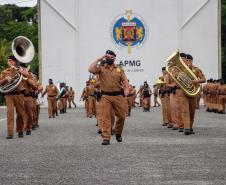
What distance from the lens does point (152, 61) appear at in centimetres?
5022

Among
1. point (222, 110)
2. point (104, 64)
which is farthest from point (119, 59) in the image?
point (104, 64)

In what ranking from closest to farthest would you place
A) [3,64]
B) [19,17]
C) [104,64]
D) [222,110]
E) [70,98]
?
[104,64]
[222,110]
[70,98]
[3,64]
[19,17]

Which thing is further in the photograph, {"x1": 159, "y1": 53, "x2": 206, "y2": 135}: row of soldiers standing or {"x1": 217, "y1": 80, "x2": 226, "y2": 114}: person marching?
{"x1": 217, "y1": 80, "x2": 226, "y2": 114}: person marching

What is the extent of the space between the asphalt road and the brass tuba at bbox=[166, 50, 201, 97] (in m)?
1.49

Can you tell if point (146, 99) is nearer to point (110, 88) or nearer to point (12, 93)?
point (12, 93)

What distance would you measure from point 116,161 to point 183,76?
23.0ft

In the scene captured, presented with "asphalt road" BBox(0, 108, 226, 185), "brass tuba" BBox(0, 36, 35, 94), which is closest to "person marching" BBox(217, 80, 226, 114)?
"brass tuba" BBox(0, 36, 35, 94)

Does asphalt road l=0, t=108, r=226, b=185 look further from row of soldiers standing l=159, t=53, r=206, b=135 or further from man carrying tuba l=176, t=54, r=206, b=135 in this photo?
row of soldiers standing l=159, t=53, r=206, b=135

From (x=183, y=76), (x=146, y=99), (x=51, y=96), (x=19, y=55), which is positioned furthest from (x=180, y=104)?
(x=146, y=99)

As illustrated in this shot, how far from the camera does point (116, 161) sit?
1109 centimetres

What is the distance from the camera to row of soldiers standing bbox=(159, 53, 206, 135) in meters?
17.5

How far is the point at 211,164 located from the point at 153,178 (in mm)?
1656

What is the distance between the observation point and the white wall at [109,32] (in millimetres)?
50156

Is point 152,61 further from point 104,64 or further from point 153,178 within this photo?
point 153,178
